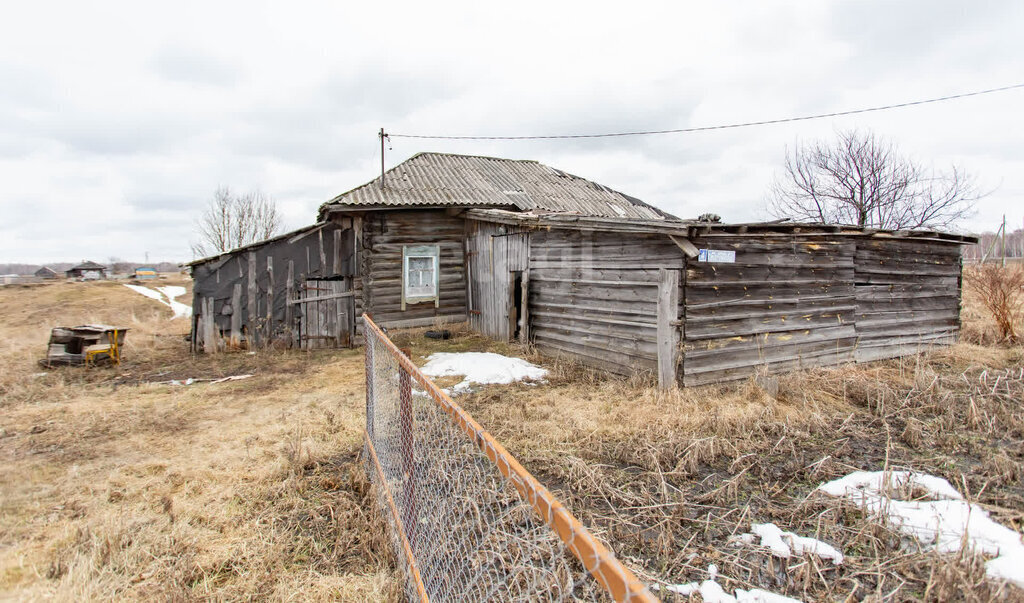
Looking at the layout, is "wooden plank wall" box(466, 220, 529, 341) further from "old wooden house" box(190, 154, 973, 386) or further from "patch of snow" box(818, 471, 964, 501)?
"patch of snow" box(818, 471, 964, 501)

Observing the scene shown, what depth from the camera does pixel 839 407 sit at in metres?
6.79

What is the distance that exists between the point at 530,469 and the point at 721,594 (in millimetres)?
2251

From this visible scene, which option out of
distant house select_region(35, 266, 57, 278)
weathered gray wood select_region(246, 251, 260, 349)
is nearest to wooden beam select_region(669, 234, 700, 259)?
weathered gray wood select_region(246, 251, 260, 349)

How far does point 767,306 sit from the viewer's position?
7844 millimetres

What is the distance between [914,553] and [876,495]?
97cm

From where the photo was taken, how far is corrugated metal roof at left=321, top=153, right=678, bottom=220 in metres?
12.7

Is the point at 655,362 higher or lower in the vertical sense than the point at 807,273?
lower

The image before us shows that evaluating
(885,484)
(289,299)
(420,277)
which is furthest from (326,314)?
(885,484)

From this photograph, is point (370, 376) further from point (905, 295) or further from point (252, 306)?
point (905, 295)

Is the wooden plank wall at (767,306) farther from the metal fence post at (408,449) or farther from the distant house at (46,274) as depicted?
the distant house at (46,274)

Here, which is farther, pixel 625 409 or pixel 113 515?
pixel 625 409

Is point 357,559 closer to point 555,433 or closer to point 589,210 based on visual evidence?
point 555,433

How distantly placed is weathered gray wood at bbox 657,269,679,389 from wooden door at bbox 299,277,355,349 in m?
8.59

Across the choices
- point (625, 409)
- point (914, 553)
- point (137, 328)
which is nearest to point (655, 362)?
point (625, 409)
